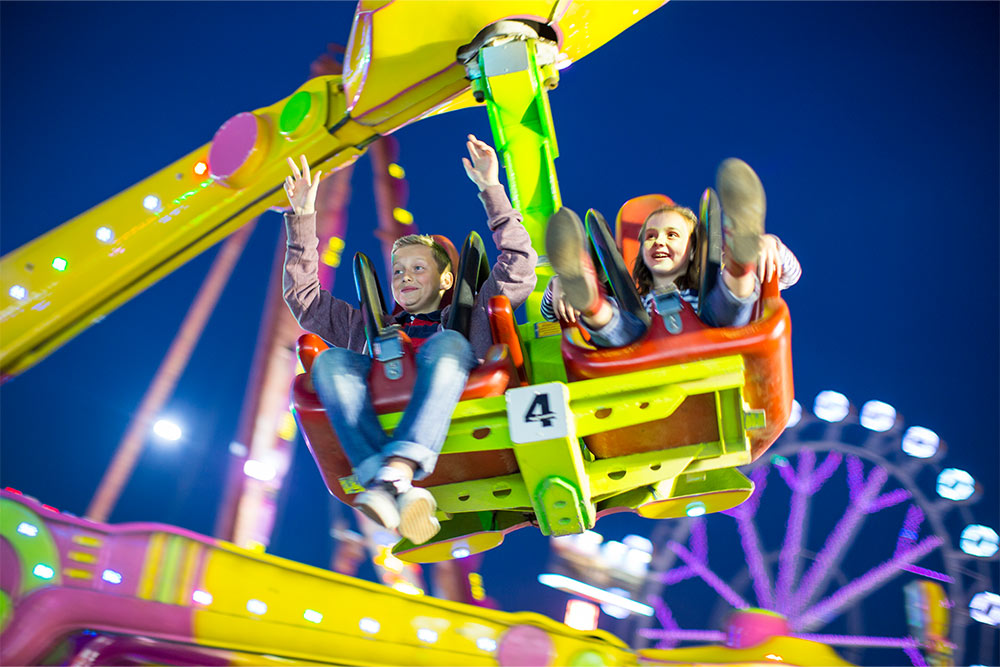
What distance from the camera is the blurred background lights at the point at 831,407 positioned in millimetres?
7797

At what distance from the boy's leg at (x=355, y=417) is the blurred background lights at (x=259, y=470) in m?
3.30

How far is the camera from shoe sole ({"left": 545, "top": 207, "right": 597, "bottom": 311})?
7.21 feet

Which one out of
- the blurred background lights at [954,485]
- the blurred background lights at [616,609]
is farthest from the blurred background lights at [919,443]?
the blurred background lights at [616,609]

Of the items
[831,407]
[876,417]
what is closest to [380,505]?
[831,407]

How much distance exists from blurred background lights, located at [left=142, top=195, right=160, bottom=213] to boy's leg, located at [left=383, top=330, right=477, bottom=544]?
1.76 metres

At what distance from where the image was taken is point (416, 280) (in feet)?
9.64

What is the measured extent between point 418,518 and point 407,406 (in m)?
0.30

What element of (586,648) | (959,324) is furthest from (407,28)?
(959,324)

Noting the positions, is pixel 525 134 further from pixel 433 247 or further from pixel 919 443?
pixel 919 443

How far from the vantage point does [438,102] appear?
10.8 ft

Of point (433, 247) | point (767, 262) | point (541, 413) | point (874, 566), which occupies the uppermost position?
point (874, 566)

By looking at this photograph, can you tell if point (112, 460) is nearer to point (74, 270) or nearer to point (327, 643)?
point (74, 270)

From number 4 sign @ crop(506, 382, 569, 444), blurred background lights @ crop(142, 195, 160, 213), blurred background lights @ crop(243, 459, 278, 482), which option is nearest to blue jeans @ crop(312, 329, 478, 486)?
number 4 sign @ crop(506, 382, 569, 444)

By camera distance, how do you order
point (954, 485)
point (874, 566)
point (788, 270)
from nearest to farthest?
point (788, 270) < point (954, 485) < point (874, 566)
